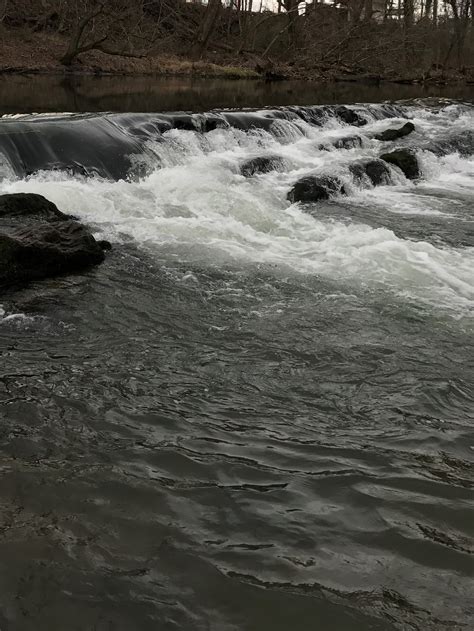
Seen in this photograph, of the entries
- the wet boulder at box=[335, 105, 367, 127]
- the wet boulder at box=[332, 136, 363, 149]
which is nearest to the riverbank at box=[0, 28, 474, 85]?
the wet boulder at box=[335, 105, 367, 127]

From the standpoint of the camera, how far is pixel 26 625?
226 centimetres

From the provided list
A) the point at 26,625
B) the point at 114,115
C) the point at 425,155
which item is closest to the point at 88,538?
the point at 26,625

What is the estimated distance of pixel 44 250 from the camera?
6.21 m

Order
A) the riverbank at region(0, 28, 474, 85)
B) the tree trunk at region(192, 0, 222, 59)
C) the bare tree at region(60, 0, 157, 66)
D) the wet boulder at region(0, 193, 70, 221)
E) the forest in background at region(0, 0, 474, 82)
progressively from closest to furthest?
1. the wet boulder at region(0, 193, 70, 221)
2. the riverbank at region(0, 28, 474, 85)
3. the bare tree at region(60, 0, 157, 66)
4. the forest in background at region(0, 0, 474, 82)
5. the tree trunk at region(192, 0, 222, 59)

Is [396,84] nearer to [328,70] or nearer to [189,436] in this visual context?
[328,70]

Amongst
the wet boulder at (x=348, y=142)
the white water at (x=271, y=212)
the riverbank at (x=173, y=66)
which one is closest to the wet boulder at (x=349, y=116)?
the wet boulder at (x=348, y=142)

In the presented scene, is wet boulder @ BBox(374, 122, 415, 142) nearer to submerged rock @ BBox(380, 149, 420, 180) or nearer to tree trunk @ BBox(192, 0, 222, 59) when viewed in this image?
submerged rock @ BBox(380, 149, 420, 180)

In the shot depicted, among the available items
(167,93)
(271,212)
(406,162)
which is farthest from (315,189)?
(167,93)

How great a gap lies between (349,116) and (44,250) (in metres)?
14.9

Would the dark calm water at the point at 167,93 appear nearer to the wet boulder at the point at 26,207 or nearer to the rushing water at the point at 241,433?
the wet boulder at the point at 26,207

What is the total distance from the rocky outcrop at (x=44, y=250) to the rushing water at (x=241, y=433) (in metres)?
0.20

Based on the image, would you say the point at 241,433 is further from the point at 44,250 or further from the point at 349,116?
the point at 349,116

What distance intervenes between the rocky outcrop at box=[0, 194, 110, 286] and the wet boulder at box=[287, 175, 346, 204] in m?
4.41

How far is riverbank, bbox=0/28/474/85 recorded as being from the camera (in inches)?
1051
